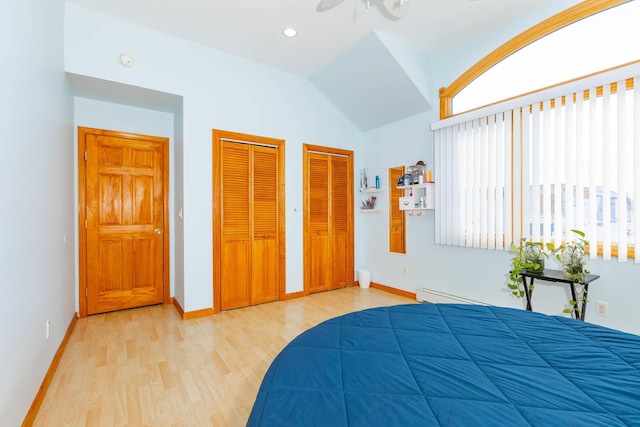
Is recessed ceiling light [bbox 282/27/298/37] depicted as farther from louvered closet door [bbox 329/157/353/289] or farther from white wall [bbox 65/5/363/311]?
louvered closet door [bbox 329/157/353/289]

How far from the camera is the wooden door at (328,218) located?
4289mm

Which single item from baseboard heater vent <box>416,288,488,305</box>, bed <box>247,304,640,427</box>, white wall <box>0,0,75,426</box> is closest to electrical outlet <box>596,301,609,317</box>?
baseboard heater vent <box>416,288,488,305</box>

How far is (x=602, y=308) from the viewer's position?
2.49 m

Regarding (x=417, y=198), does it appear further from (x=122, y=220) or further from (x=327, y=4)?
(x=122, y=220)

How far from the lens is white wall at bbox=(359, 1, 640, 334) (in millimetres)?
2439

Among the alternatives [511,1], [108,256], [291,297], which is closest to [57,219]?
[108,256]

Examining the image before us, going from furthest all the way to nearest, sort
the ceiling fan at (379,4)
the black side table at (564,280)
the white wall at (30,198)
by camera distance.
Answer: the black side table at (564,280), the ceiling fan at (379,4), the white wall at (30,198)

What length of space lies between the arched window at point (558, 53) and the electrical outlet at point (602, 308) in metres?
1.98

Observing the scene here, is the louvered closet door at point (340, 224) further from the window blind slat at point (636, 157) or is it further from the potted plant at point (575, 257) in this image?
the window blind slat at point (636, 157)

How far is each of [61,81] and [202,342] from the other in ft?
8.67

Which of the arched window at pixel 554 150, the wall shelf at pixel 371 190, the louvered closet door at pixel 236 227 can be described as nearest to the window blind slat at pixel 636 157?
the arched window at pixel 554 150

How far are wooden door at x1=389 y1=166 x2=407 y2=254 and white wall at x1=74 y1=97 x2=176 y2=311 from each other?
9.92ft

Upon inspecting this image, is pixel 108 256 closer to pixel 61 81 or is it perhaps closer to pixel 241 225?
pixel 241 225

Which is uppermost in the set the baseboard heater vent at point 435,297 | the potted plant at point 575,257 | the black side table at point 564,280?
the potted plant at point 575,257
